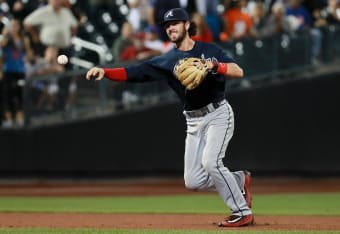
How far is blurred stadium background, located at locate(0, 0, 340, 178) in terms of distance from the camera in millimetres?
16141

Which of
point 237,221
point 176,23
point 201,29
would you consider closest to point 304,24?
point 201,29

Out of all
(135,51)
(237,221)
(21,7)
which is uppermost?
(21,7)

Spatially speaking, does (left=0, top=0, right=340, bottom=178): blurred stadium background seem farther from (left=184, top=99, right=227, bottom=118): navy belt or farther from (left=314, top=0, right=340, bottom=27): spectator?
(left=184, top=99, right=227, bottom=118): navy belt

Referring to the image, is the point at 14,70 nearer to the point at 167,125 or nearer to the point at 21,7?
the point at 21,7

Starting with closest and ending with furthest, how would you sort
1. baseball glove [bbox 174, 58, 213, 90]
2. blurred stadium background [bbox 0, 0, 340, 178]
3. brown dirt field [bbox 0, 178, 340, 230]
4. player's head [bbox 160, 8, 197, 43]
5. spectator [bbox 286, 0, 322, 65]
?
1. baseball glove [bbox 174, 58, 213, 90]
2. player's head [bbox 160, 8, 197, 43]
3. brown dirt field [bbox 0, 178, 340, 230]
4. spectator [bbox 286, 0, 322, 65]
5. blurred stadium background [bbox 0, 0, 340, 178]

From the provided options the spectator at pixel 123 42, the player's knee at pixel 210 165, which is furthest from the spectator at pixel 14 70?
the player's knee at pixel 210 165

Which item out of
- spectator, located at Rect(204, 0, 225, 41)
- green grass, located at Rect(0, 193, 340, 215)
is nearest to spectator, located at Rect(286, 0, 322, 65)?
spectator, located at Rect(204, 0, 225, 41)

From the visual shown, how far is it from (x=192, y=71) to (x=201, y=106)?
0.52m

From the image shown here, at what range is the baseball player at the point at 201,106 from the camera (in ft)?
27.4

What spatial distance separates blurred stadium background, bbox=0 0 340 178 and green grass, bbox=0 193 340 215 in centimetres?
248

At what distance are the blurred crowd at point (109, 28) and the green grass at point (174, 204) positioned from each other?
9.00 ft

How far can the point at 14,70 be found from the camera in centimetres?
1555

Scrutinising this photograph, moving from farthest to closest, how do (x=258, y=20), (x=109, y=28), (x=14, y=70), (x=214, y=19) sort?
(x=109, y=28) < (x=258, y=20) < (x=214, y=19) < (x=14, y=70)

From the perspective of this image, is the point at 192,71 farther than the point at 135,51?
No
